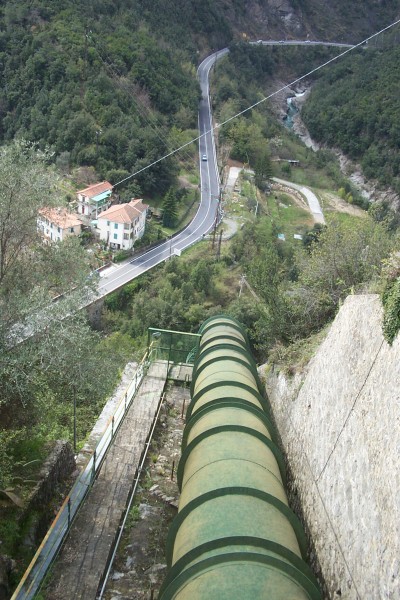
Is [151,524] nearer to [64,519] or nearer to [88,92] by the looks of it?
[64,519]

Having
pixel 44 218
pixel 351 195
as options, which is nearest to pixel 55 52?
pixel 351 195

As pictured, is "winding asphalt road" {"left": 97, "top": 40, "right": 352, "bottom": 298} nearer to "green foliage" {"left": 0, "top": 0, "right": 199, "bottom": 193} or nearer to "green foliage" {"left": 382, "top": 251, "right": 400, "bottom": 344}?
"green foliage" {"left": 0, "top": 0, "right": 199, "bottom": 193}

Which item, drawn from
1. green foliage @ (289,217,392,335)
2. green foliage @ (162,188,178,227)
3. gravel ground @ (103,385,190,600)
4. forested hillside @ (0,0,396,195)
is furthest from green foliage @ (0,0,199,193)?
gravel ground @ (103,385,190,600)

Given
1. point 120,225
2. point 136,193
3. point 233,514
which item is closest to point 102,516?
point 233,514

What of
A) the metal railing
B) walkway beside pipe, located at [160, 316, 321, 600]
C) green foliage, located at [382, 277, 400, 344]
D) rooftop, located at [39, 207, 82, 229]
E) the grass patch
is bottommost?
the metal railing

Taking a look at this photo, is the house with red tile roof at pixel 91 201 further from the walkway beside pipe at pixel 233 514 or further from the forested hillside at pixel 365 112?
the forested hillside at pixel 365 112

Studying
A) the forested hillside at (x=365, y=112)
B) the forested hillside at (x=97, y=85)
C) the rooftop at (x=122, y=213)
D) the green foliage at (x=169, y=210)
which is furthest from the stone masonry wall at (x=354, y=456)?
the forested hillside at (x=365, y=112)
